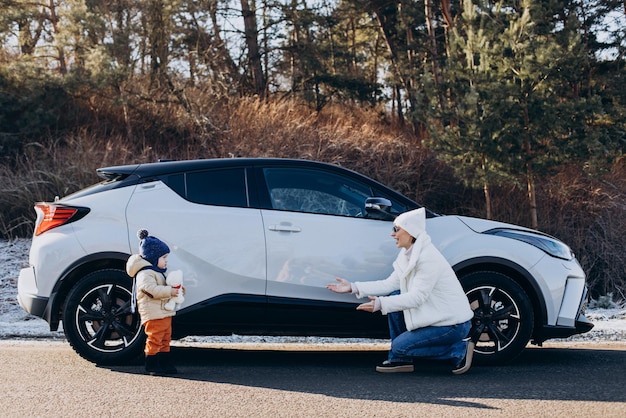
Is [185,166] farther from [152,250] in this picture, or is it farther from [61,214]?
[61,214]

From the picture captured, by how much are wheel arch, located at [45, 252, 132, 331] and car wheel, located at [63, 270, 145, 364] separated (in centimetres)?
10

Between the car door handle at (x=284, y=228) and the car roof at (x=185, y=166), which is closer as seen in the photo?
the car door handle at (x=284, y=228)

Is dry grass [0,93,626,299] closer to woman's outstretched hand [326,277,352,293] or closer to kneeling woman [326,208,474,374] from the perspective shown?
kneeling woman [326,208,474,374]

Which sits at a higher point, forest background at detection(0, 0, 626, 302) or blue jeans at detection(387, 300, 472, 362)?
forest background at detection(0, 0, 626, 302)

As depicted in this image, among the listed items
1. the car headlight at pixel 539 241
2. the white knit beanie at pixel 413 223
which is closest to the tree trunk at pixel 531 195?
the car headlight at pixel 539 241

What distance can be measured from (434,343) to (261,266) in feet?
5.13

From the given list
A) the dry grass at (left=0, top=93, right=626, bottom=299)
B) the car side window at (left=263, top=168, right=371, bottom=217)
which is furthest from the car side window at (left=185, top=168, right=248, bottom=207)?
the dry grass at (left=0, top=93, right=626, bottom=299)

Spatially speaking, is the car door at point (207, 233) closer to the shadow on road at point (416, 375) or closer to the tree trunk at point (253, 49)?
the shadow on road at point (416, 375)

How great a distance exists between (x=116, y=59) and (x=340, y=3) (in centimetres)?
861

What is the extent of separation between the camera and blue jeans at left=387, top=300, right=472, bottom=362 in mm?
6191

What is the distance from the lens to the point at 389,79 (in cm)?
2964

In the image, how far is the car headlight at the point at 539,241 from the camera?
679 cm

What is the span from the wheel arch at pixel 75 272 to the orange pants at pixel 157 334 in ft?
1.99

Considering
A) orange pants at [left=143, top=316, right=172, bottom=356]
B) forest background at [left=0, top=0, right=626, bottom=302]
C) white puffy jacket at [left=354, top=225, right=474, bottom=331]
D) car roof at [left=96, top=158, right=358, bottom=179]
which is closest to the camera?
white puffy jacket at [left=354, top=225, right=474, bottom=331]
